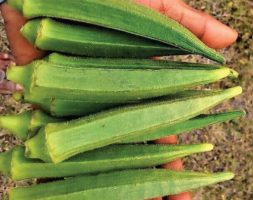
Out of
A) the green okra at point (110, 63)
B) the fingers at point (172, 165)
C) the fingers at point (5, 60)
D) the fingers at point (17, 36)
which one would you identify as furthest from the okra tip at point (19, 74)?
the fingers at point (5, 60)

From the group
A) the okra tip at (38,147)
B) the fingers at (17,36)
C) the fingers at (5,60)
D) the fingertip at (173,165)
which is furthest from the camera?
the fingers at (5,60)

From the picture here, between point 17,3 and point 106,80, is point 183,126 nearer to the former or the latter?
point 106,80

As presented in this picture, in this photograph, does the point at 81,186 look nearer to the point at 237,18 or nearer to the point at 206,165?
the point at 206,165

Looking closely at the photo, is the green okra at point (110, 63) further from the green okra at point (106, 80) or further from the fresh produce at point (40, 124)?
the fresh produce at point (40, 124)

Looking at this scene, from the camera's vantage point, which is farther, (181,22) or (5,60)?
(5,60)

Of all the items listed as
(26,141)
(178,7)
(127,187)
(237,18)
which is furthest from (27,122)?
(237,18)

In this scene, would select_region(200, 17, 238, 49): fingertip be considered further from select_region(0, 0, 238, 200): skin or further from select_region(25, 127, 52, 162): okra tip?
select_region(25, 127, 52, 162): okra tip

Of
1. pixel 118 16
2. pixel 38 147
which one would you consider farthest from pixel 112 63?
pixel 38 147
